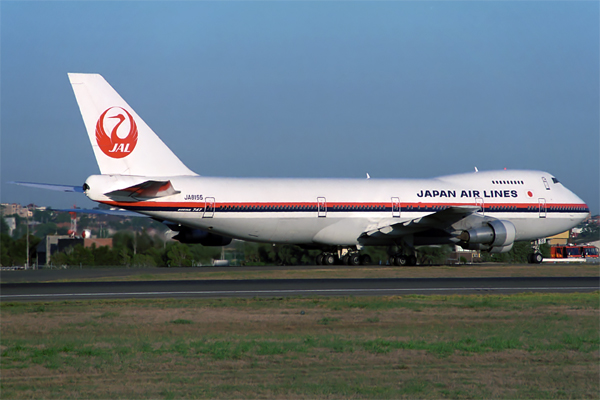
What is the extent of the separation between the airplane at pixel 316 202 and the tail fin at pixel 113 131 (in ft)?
0.13

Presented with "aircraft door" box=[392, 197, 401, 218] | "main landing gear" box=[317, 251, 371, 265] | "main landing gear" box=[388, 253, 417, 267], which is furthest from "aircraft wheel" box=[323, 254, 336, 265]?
"aircraft door" box=[392, 197, 401, 218]

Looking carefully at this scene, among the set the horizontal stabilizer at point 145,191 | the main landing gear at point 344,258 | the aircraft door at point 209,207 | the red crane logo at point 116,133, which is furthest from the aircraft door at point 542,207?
the red crane logo at point 116,133

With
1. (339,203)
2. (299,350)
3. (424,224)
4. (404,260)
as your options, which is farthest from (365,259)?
(299,350)

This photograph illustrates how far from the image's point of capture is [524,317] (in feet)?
46.1

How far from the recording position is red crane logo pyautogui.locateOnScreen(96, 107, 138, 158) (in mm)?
28109

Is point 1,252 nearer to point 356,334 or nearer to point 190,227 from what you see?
point 190,227

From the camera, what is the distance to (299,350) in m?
10.4

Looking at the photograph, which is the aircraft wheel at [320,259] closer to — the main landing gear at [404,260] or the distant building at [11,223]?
the main landing gear at [404,260]

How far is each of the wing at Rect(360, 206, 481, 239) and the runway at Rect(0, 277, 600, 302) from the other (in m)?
Answer: 6.40

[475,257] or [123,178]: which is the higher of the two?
[123,178]

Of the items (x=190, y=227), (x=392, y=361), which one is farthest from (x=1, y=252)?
(x=392, y=361)

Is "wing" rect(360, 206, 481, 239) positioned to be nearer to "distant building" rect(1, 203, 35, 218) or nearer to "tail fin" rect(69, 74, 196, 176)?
"tail fin" rect(69, 74, 196, 176)

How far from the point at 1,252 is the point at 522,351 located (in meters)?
31.8

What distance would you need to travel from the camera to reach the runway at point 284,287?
723 inches
